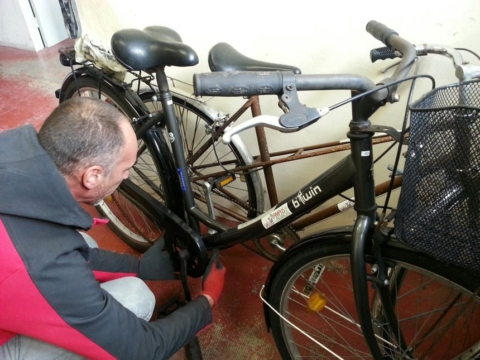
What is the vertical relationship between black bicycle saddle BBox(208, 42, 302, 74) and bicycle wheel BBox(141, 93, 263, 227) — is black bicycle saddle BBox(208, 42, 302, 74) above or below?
above

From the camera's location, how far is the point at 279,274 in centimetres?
101

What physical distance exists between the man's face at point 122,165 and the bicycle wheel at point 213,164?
0.46m

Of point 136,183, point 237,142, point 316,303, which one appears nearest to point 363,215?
point 316,303

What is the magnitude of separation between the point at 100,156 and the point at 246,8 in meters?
0.77

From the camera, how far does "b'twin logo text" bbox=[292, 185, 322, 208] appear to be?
0.90m

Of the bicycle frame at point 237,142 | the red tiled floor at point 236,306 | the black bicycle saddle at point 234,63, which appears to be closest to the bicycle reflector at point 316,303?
the bicycle frame at point 237,142

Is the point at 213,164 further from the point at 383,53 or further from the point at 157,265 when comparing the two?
the point at 383,53

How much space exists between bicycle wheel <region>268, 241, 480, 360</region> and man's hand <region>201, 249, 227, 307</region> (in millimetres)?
183

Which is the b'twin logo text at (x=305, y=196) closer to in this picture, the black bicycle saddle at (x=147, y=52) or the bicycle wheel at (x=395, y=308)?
the bicycle wheel at (x=395, y=308)

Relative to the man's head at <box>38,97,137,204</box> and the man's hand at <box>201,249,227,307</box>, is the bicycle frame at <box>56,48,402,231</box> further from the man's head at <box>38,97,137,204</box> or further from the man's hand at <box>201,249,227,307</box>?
the man's head at <box>38,97,137,204</box>

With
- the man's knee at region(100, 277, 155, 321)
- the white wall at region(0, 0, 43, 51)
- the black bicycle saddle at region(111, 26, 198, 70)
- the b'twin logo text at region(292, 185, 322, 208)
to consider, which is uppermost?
the white wall at region(0, 0, 43, 51)

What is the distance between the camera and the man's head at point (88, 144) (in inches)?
29.9

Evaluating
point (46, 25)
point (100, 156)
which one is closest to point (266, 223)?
point (100, 156)

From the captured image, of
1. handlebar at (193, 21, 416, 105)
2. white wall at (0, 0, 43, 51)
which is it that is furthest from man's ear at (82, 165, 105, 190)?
white wall at (0, 0, 43, 51)
